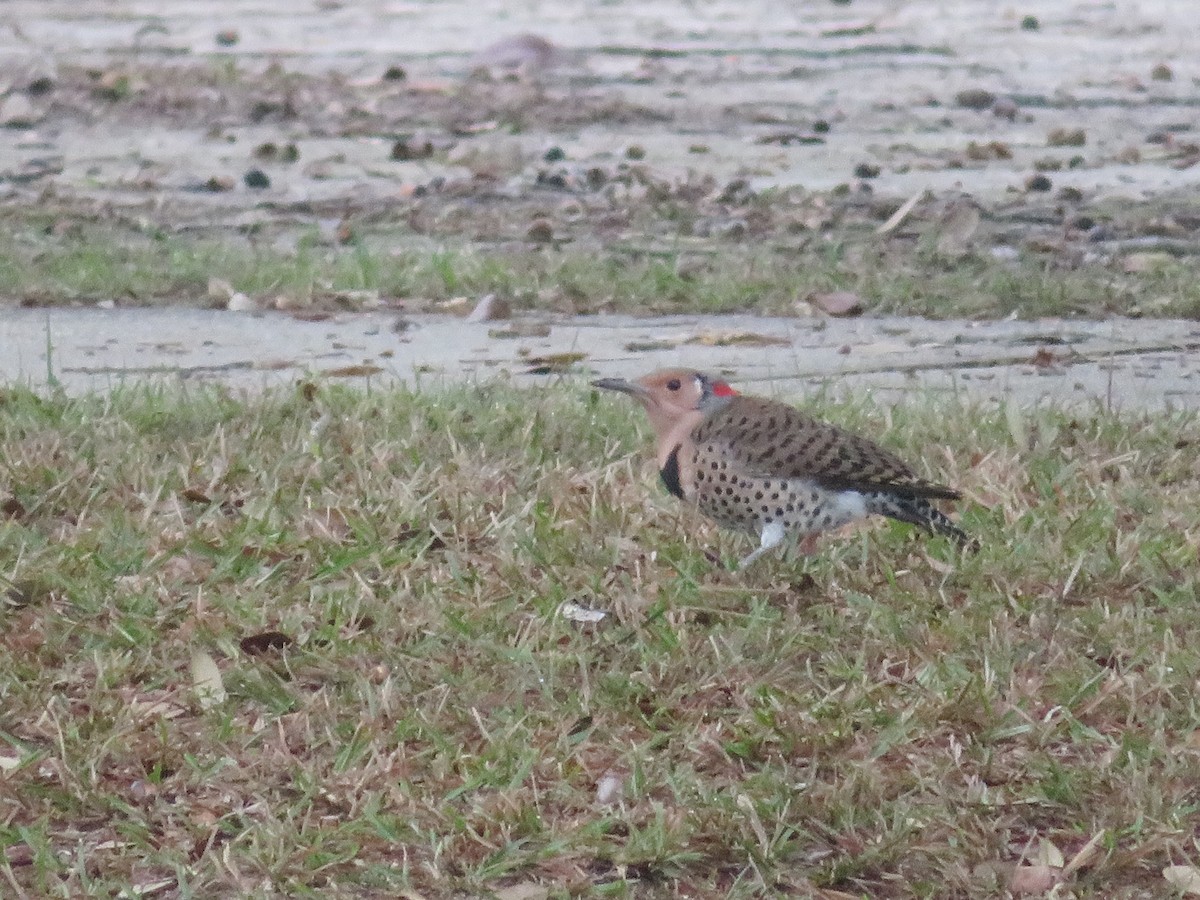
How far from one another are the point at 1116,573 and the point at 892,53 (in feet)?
38.5

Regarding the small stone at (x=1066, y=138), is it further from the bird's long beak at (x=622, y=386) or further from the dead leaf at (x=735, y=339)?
the bird's long beak at (x=622, y=386)

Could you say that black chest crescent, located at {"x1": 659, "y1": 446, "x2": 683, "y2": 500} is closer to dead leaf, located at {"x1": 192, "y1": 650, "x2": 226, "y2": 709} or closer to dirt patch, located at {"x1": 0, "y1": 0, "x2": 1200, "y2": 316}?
dead leaf, located at {"x1": 192, "y1": 650, "x2": 226, "y2": 709}

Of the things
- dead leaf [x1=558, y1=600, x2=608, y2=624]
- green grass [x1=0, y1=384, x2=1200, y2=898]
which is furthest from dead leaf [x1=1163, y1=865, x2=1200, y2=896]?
dead leaf [x1=558, y1=600, x2=608, y2=624]

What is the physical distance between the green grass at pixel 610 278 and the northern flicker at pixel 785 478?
288 cm

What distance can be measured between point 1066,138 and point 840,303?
465 centimetres

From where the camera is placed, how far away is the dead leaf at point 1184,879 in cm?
387

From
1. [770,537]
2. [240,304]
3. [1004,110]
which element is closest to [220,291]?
[240,304]

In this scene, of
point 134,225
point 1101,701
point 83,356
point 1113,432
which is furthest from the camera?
point 134,225

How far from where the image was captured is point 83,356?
7.29m

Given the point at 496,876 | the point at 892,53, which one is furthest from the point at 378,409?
the point at 892,53

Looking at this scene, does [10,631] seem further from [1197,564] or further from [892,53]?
[892,53]

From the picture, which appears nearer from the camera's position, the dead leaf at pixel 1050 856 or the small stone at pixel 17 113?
the dead leaf at pixel 1050 856

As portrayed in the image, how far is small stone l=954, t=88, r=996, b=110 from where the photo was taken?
13742 mm

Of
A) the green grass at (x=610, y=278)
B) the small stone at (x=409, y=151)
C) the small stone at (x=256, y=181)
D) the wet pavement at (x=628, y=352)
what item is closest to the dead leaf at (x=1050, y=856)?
the wet pavement at (x=628, y=352)
